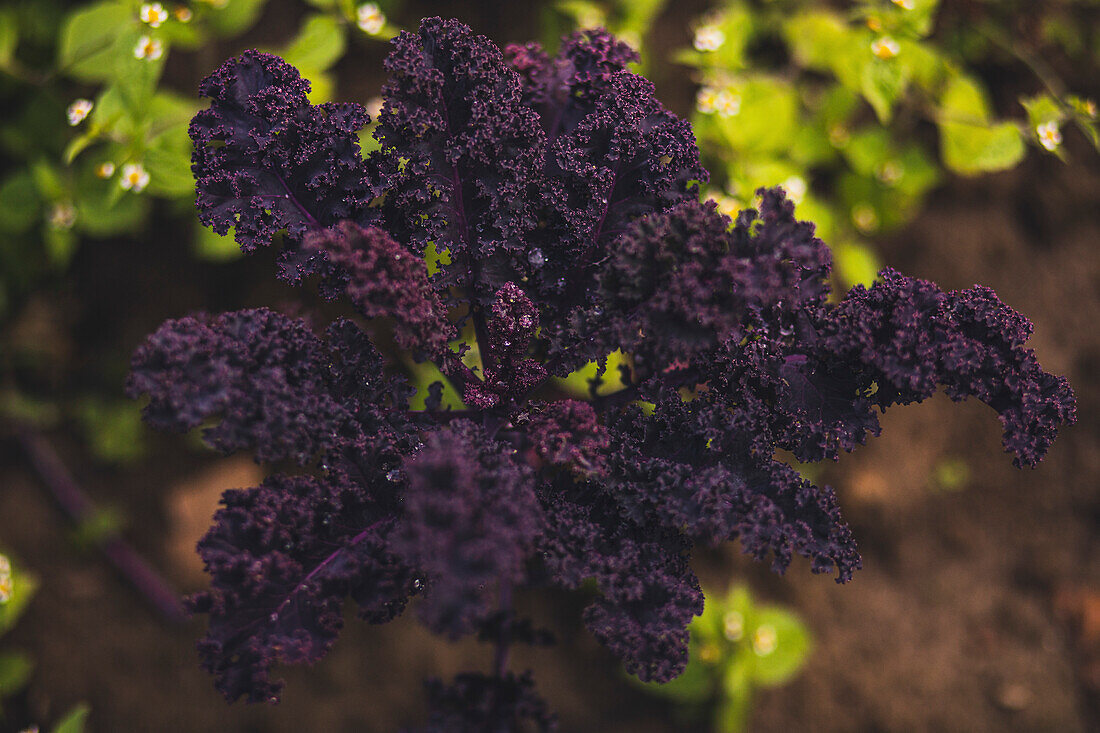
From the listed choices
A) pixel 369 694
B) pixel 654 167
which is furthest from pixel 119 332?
pixel 654 167

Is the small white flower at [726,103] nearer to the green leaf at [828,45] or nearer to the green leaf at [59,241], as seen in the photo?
the green leaf at [828,45]

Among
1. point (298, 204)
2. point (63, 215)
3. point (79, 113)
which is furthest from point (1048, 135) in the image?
point (63, 215)

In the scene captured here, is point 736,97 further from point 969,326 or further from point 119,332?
point 119,332

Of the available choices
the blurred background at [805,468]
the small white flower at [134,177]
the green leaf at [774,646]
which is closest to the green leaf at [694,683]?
the blurred background at [805,468]

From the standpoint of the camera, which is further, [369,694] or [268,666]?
[369,694]

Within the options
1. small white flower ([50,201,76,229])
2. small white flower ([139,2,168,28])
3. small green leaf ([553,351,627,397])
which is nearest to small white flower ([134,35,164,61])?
small white flower ([139,2,168,28])

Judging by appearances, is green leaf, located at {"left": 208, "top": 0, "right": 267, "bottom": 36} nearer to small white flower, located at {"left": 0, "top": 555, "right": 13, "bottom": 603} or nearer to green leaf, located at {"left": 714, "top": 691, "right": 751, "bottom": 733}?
small white flower, located at {"left": 0, "top": 555, "right": 13, "bottom": 603}
